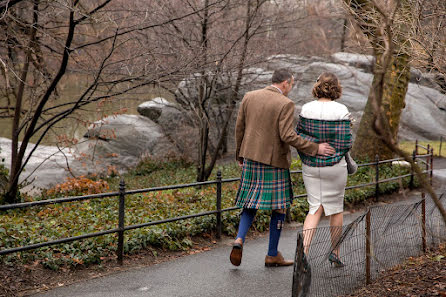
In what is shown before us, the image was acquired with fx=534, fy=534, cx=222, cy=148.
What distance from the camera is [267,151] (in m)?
5.25

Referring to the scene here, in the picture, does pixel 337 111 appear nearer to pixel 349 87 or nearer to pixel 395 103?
pixel 395 103

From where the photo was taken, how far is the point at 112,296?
4.93 metres

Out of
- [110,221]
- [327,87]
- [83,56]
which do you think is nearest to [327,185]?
[327,87]

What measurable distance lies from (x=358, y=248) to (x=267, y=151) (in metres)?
1.27

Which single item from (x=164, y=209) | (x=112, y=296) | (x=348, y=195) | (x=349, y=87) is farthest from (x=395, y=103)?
(x=112, y=296)

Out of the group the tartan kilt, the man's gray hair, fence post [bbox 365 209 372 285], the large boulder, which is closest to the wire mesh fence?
fence post [bbox 365 209 372 285]

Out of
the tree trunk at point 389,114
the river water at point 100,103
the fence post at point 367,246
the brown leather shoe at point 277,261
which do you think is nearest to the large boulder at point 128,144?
the river water at point 100,103

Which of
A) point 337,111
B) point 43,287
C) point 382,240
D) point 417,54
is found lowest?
point 43,287

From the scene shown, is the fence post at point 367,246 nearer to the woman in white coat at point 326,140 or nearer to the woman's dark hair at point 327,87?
the woman in white coat at point 326,140

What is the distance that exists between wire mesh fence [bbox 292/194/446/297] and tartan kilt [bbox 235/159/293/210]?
32.4 inches

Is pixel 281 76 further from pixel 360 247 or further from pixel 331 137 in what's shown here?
pixel 360 247

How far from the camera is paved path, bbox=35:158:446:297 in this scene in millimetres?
5008

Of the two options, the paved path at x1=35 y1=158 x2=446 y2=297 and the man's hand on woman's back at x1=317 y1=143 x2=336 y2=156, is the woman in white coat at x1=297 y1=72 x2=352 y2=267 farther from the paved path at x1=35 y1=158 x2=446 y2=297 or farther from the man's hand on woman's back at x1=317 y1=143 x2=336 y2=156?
the paved path at x1=35 y1=158 x2=446 y2=297

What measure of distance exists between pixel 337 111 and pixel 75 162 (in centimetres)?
1134
